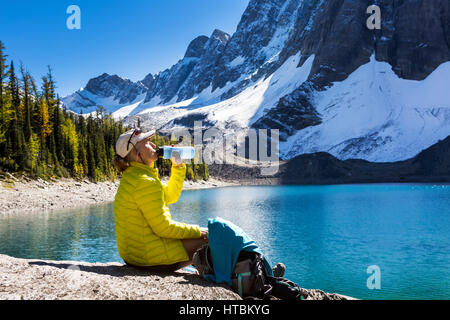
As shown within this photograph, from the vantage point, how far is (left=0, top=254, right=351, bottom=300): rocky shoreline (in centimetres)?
327

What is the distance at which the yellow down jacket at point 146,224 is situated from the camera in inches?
165

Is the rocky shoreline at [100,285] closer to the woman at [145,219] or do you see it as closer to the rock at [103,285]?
the rock at [103,285]

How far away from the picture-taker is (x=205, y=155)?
387 ft

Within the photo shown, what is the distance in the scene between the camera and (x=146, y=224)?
170 inches

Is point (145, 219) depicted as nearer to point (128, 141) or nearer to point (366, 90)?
point (128, 141)

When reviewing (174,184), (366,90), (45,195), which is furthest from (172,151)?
(366,90)

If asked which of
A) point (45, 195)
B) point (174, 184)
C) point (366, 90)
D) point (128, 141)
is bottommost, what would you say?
point (45, 195)

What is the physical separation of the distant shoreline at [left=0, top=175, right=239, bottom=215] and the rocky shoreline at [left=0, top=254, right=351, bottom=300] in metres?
26.7

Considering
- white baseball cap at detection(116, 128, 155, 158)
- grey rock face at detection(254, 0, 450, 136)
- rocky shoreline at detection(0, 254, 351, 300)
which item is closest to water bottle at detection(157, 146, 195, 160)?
white baseball cap at detection(116, 128, 155, 158)

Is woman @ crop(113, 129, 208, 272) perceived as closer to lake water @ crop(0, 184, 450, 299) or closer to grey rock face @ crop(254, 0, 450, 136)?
lake water @ crop(0, 184, 450, 299)

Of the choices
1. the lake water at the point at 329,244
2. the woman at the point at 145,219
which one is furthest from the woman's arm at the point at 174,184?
the lake water at the point at 329,244

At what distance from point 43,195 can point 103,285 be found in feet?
113
